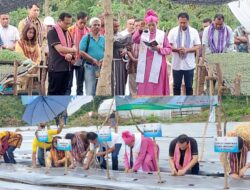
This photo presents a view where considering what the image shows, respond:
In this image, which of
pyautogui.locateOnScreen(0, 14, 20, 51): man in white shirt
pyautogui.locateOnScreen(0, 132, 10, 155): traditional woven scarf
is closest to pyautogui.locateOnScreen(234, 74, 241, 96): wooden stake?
pyautogui.locateOnScreen(0, 132, 10, 155): traditional woven scarf

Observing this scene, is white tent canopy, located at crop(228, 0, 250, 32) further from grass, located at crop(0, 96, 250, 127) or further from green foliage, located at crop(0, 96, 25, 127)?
green foliage, located at crop(0, 96, 25, 127)

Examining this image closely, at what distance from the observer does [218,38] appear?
50.6ft

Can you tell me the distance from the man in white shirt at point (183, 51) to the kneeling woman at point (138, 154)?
97.7 inches

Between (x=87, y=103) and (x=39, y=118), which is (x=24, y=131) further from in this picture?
(x=87, y=103)

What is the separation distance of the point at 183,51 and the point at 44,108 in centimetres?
279

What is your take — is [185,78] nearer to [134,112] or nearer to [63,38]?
[63,38]

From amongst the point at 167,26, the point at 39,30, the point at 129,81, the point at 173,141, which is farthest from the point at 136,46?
the point at 167,26

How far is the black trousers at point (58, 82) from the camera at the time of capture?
14.6 meters

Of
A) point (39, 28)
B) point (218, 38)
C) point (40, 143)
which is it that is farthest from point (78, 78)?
point (218, 38)

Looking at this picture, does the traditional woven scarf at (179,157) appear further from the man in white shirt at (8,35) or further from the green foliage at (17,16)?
the green foliage at (17,16)

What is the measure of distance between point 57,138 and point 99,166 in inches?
28.6

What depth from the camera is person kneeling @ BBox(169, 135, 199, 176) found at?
12195 millimetres

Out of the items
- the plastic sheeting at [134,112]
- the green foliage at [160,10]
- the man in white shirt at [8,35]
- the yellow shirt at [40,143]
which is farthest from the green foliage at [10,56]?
the green foliage at [160,10]

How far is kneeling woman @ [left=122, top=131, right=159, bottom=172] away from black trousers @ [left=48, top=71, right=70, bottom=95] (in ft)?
6.96
